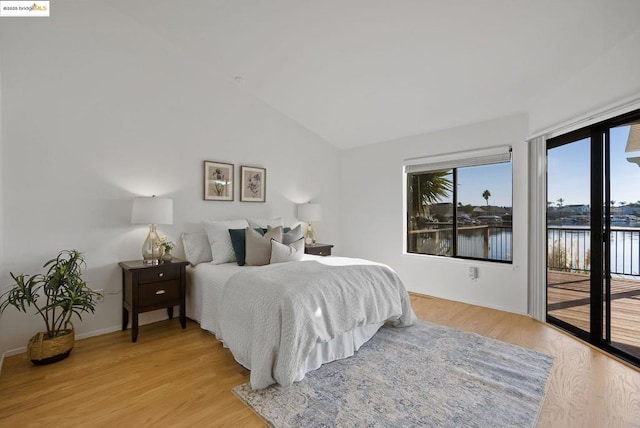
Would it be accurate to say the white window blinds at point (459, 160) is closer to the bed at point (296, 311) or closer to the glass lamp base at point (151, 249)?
the bed at point (296, 311)

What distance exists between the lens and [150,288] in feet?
9.91

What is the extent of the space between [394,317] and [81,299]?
275cm

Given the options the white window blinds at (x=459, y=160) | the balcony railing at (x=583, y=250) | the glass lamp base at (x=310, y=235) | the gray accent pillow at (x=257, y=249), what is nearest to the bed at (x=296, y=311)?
the gray accent pillow at (x=257, y=249)

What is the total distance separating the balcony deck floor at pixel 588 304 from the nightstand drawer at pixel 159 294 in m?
3.95

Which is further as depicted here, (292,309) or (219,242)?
(219,242)

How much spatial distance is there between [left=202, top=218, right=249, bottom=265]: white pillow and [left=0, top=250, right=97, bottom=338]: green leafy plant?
3.85ft

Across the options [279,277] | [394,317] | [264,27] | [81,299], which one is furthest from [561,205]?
[81,299]

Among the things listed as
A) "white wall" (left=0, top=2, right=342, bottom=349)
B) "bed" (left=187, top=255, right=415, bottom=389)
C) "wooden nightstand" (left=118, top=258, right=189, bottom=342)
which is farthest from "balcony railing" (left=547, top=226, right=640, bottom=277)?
"wooden nightstand" (left=118, top=258, right=189, bottom=342)

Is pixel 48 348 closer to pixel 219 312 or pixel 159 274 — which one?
pixel 159 274

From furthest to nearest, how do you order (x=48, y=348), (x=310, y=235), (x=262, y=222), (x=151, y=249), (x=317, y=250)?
(x=310, y=235)
(x=317, y=250)
(x=262, y=222)
(x=151, y=249)
(x=48, y=348)

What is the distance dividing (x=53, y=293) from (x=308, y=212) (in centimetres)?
302

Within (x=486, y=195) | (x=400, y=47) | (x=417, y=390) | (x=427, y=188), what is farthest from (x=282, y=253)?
(x=486, y=195)

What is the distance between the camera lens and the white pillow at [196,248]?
3.48m

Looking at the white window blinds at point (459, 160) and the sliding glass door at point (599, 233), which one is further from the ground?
the white window blinds at point (459, 160)
